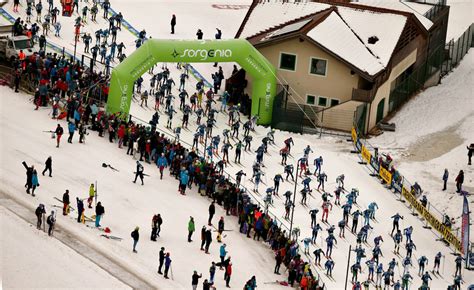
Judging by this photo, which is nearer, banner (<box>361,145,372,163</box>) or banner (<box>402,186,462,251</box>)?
banner (<box>402,186,462,251</box>)

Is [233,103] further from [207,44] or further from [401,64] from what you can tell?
[401,64]

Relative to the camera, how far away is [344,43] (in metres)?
→ 87.7

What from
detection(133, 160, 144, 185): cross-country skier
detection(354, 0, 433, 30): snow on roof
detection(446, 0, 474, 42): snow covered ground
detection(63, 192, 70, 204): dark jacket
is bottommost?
detection(63, 192, 70, 204): dark jacket

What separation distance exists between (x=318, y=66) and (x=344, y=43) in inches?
75.5

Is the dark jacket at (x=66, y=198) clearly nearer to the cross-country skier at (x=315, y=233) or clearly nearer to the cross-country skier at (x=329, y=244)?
the cross-country skier at (x=315, y=233)

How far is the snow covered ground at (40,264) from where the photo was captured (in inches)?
2534

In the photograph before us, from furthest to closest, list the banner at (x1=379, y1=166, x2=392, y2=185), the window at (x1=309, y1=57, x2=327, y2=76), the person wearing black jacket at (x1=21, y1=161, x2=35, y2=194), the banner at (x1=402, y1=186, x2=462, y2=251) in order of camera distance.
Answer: the window at (x1=309, y1=57, x2=327, y2=76) → the banner at (x1=379, y1=166, x2=392, y2=185) → the banner at (x1=402, y1=186, x2=462, y2=251) → the person wearing black jacket at (x1=21, y1=161, x2=35, y2=194)

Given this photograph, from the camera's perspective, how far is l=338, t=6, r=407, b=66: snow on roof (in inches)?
3494

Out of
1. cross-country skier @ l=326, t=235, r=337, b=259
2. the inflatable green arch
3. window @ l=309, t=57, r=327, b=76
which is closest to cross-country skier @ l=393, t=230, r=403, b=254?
cross-country skier @ l=326, t=235, r=337, b=259

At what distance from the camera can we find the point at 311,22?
289ft

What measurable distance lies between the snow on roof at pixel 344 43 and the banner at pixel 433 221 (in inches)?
371

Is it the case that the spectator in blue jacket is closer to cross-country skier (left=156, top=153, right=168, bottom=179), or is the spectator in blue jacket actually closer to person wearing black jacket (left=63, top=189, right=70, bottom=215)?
cross-country skier (left=156, top=153, right=168, bottom=179)

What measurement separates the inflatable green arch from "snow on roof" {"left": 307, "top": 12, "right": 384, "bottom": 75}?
11.1 ft

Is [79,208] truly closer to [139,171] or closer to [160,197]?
[160,197]
